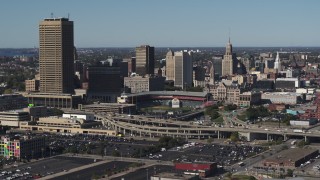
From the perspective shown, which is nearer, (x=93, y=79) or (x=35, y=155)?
(x=35, y=155)

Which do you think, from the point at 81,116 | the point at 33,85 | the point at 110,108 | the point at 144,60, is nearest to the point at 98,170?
the point at 81,116

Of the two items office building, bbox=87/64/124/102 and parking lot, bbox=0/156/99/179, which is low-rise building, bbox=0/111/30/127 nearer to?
parking lot, bbox=0/156/99/179

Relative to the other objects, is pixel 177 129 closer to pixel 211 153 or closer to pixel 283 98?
pixel 211 153

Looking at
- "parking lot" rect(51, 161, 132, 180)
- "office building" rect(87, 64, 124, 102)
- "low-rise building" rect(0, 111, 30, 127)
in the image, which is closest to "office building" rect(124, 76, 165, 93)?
"office building" rect(87, 64, 124, 102)

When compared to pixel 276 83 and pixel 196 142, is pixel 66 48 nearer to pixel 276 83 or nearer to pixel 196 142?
pixel 196 142

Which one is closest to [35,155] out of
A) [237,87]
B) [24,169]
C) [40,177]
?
[24,169]

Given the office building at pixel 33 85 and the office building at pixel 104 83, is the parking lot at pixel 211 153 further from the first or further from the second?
the office building at pixel 33 85
